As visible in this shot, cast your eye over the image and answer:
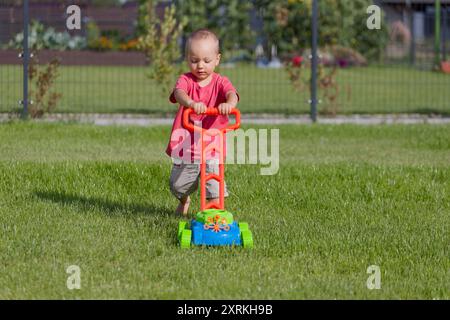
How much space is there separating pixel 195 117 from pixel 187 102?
1.67 feet

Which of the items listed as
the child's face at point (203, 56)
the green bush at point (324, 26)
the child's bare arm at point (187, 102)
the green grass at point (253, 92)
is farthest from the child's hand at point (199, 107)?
the green bush at point (324, 26)

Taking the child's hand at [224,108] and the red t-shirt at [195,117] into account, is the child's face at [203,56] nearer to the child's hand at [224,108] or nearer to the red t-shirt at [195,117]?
the red t-shirt at [195,117]

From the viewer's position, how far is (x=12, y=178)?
A: 766 centimetres

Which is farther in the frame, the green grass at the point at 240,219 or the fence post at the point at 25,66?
the fence post at the point at 25,66

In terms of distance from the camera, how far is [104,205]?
23.0ft

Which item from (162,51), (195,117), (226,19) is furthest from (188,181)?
(226,19)

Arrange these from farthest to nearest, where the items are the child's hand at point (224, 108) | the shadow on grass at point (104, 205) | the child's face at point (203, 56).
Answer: the shadow on grass at point (104, 205) → the child's face at point (203, 56) → the child's hand at point (224, 108)

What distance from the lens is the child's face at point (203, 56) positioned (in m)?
5.94

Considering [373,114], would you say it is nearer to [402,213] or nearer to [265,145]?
[265,145]

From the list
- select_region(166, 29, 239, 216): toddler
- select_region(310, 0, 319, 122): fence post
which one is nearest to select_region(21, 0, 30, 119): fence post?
select_region(310, 0, 319, 122): fence post

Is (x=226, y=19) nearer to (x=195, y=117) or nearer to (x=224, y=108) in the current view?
(x=195, y=117)

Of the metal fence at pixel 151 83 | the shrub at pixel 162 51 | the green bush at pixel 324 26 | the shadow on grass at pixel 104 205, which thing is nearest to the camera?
the shadow on grass at pixel 104 205
